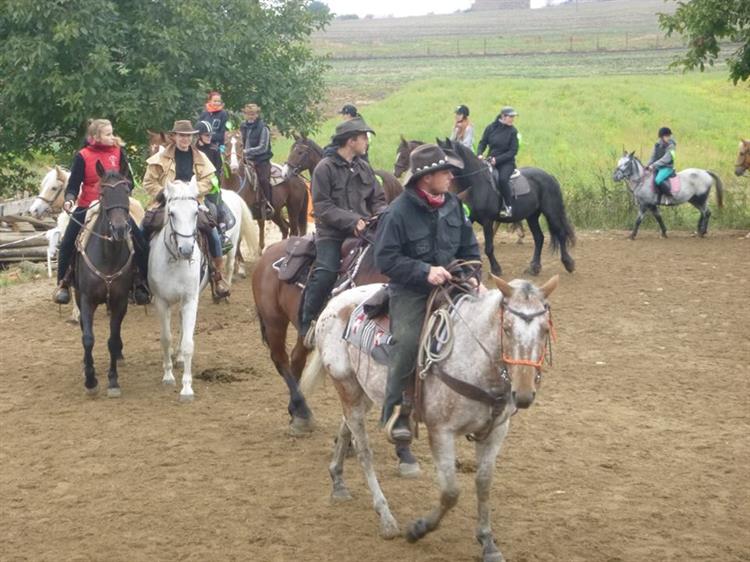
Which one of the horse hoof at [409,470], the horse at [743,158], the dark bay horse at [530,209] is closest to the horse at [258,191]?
the dark bay horse at [530,209]

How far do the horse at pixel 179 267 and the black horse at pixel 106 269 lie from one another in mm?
308

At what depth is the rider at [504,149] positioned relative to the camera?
17016mm

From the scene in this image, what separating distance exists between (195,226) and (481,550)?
15.9 ft

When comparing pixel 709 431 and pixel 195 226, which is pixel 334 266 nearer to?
pixel 195 226

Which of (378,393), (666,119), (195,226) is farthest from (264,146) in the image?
(666,119)

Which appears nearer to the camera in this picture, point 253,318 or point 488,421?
point 488,421

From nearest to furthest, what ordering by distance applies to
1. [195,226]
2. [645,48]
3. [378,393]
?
[378,393] < [195,226] < [645,48]

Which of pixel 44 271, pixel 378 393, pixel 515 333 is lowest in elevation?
pixel 44 271

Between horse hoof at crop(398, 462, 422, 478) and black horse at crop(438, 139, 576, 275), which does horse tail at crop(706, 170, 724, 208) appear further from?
horse hoof at crop(398, 462, 422, 478)

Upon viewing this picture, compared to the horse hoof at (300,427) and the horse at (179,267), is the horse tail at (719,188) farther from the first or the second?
the horse hoof at (300,427)

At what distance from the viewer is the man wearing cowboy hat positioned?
265 inches

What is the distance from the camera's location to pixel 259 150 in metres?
18.0

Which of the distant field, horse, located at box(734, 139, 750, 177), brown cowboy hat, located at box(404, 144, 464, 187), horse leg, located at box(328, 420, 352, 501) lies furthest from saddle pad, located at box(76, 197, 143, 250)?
horse, located at box(734, 139, 750, 177)

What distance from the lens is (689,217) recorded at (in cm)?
2258
